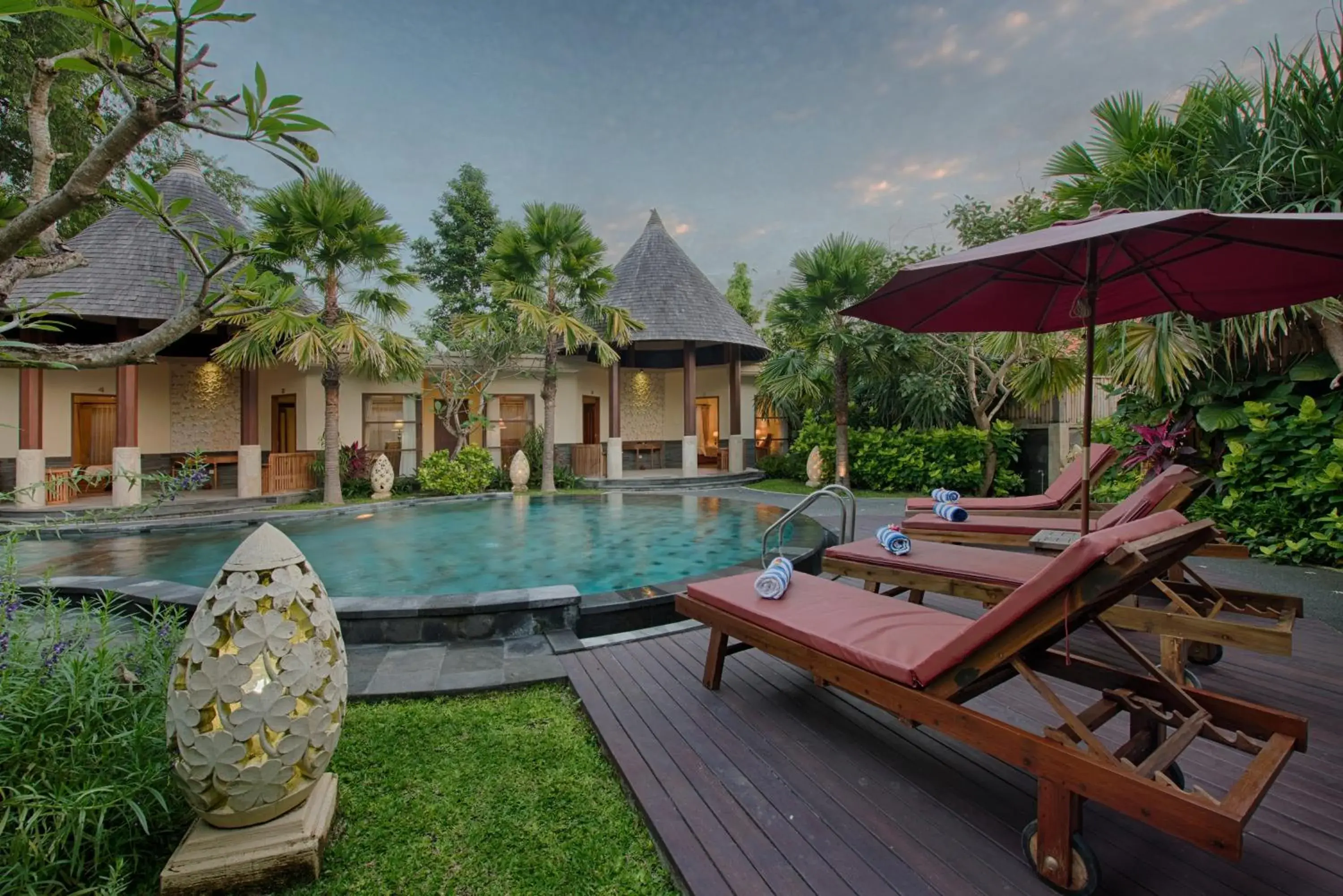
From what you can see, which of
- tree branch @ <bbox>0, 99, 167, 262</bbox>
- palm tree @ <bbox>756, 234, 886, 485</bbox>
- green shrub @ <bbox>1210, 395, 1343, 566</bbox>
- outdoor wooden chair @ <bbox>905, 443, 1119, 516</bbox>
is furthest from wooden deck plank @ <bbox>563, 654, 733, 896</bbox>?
palm tree @ <bbox>756, 234, 886, 485</bbox>

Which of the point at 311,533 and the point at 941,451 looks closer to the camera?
the point at 311,533

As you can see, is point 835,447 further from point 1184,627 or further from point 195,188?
point 195,188

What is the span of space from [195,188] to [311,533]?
31.7ft

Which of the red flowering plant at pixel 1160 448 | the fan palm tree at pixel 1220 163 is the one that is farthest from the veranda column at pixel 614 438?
the red flowering plant at pixel 1160 448

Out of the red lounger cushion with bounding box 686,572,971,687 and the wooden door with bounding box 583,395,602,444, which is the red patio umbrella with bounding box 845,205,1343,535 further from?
the wooden door with bounding box 583,395,602,444

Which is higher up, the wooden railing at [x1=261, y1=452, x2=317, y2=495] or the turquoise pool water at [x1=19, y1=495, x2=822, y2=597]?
the wooden railing at [x1=261, y1=452, x2=317, y2=495]

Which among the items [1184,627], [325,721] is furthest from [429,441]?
[1184,627]

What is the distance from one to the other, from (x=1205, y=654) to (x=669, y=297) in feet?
46.3

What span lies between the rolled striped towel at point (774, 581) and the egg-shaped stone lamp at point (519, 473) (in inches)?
420

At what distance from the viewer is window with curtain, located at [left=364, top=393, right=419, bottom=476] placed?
14266 mm

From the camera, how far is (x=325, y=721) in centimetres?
188

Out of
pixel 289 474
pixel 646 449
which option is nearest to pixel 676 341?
pixel 646 449

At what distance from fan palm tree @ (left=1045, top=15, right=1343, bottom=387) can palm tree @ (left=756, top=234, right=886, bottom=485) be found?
4868 mm

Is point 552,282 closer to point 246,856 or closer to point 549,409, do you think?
point 549,409
